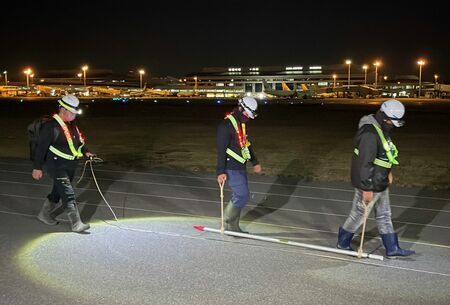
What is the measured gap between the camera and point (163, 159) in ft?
56.6

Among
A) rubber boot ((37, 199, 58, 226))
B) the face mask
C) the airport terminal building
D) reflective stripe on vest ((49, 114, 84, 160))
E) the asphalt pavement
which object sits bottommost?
the asphalt pavement

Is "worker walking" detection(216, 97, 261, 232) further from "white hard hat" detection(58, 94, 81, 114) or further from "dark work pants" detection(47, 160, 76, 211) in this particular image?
"dark work pants" detection(47, 160, 76, 211)

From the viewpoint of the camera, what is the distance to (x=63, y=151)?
25.2 feet

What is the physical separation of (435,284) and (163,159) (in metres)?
12.3

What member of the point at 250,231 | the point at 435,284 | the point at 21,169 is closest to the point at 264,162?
the point at 21,169

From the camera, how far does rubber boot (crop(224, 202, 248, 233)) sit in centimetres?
759

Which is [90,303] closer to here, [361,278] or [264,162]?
[361,278]

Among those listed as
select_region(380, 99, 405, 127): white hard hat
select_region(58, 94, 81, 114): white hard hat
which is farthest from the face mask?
select_region(58, 94, 81, 114): white hard hat

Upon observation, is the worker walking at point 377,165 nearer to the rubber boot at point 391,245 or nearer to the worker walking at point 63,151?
the rubber boot at point 391,245

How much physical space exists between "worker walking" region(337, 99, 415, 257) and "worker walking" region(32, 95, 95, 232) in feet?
12.7

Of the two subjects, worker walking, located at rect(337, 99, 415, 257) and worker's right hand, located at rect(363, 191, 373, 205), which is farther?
worker's right hand, located at rect(363, 191, 373, 205)

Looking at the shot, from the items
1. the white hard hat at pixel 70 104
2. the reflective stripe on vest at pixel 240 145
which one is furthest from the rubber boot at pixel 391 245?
the white hard hat at pixel 70 104

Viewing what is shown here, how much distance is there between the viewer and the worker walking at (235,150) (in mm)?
7266

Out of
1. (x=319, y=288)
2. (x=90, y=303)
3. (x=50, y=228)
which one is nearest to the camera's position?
(x=90, y=303)
